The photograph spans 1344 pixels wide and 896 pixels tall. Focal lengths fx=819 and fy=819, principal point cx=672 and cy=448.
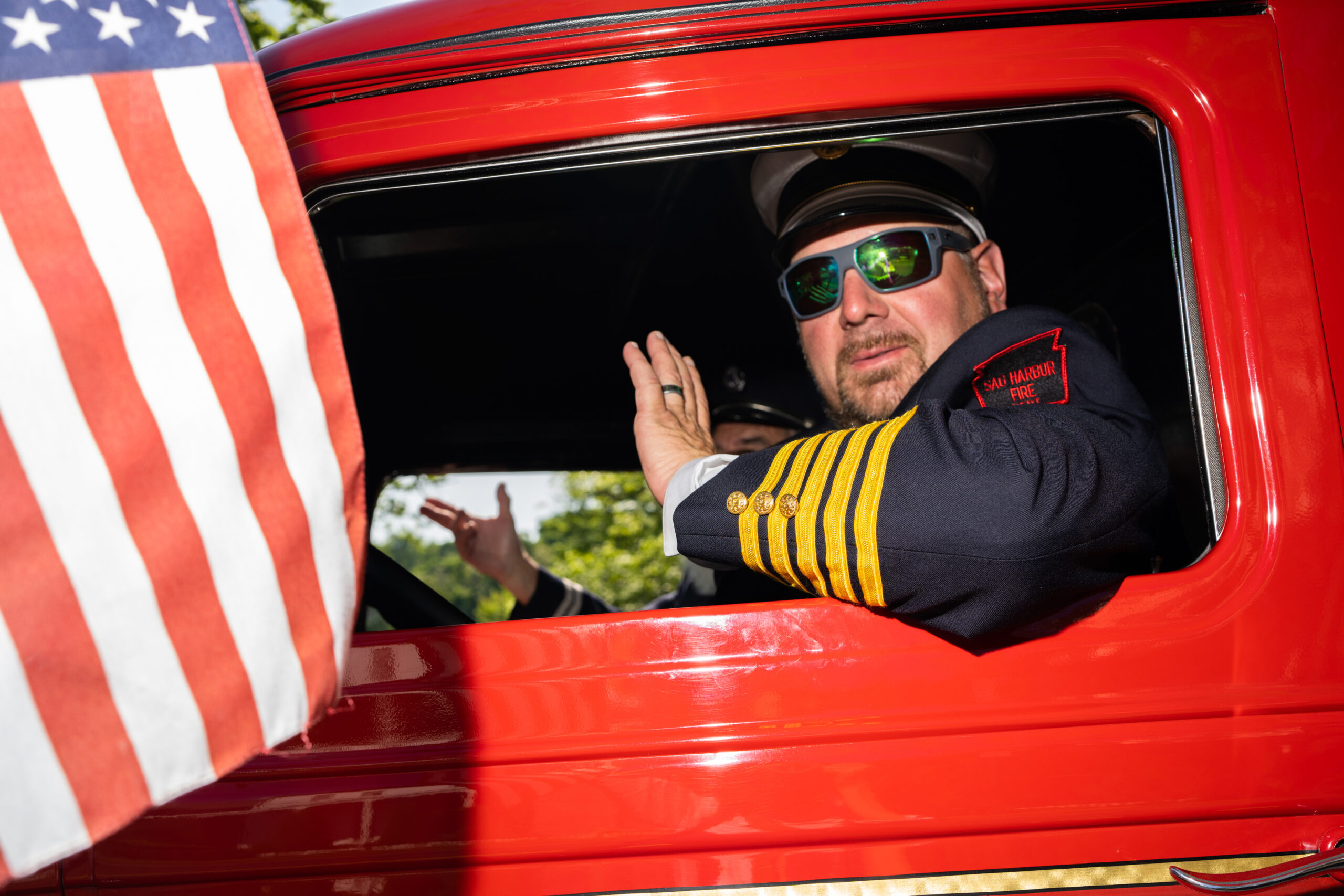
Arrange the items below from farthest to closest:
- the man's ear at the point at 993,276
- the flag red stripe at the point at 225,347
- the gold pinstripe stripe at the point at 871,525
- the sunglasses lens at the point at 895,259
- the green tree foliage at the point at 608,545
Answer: the green tree foliage at the point at 608,545 < the man's ear at the point at 993,276 < the sunglasses lens at the point at 895,259 < the gold pinstripe stripe at the point at 871,525 < the flag red stripe at the point at 225,347

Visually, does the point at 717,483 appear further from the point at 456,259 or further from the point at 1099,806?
the point at 456,259

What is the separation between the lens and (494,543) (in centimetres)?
282

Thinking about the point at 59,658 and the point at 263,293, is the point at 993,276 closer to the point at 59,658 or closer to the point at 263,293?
the point at 263,293

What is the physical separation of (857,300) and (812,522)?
30.1 inches

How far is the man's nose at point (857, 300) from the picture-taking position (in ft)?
5.32

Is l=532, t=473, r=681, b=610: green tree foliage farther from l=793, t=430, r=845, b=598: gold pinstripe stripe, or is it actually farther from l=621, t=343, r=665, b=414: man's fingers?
l=793, t=430, r=845, b=598: gold pinstripe stripe

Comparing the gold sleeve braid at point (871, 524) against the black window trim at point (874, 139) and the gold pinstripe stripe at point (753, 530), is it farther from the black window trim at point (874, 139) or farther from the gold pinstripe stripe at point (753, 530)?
the black window trim at point (874, 139)

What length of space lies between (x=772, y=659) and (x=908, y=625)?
0.54 ft

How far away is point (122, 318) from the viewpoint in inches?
31.6

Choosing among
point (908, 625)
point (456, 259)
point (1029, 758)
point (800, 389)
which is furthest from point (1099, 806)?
point (800, 389)

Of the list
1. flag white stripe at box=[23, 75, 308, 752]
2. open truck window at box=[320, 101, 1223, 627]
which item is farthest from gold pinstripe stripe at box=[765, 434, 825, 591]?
flag white stripe at box=[23, 75, 308, 752]

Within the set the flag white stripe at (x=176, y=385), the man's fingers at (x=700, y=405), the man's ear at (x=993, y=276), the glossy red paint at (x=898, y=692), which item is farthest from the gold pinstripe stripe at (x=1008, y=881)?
the man's ear at (x=993, y=276)

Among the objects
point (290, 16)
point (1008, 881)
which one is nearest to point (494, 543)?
point (1008, 881)

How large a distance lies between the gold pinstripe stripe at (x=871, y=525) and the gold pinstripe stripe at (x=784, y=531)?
9cm
